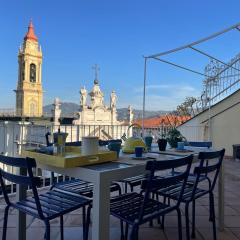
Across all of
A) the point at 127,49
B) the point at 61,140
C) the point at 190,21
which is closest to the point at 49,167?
the point at 61,140

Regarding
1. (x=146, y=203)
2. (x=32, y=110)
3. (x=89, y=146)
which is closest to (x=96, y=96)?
(x=32, y=110)

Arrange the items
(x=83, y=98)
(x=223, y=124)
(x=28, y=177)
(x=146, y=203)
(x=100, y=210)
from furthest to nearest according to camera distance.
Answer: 1. (x=83, y=98)
2. (x=223, y=124)
3. (x=146, y=203)
4. (x=28, y=177)
5. (x=100, y=210)

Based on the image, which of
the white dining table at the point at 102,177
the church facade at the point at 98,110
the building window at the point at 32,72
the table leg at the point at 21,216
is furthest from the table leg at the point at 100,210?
the building window at the point at 32,72

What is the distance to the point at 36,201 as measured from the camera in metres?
1.79

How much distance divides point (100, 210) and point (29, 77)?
57.4 metres

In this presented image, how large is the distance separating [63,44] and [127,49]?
13.3 metres

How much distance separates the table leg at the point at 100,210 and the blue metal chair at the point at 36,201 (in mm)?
361

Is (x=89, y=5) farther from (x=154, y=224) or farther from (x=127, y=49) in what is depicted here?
(x=154, y=224)

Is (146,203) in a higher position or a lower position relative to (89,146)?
lower

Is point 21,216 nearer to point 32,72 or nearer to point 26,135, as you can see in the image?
point 26,135

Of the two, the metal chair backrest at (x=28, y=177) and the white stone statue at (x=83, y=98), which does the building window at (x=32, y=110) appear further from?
the metal chair backrest at (x=28, y=177)

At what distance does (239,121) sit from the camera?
7535mm

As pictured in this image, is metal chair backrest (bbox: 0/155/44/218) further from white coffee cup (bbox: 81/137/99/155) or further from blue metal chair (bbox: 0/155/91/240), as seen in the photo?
white coffee cup (bbox: 81/137/99/155)

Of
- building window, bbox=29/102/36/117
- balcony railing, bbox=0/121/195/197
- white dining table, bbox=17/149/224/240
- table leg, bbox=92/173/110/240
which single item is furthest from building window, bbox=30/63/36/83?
table leg, bbox=92/173/110/240
